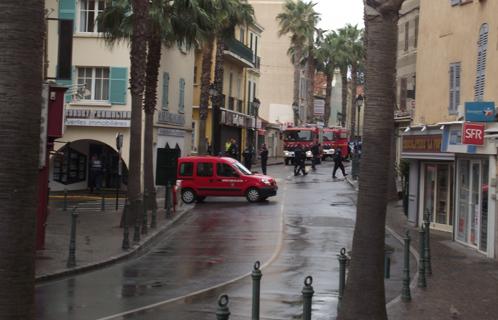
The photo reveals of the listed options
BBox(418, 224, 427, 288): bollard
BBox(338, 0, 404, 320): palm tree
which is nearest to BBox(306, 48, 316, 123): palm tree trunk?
BBox(418, 224, 427, 288): bollard

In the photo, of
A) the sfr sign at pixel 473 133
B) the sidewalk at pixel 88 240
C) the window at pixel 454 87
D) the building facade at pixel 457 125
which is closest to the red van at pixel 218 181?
the sidewalk at pixel 88 240

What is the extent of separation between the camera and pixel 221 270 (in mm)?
14023

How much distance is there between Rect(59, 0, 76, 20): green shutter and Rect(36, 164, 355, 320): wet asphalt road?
504 inches

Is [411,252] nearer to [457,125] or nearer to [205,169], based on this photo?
[457,125]

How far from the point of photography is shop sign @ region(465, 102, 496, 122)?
52.4 ft

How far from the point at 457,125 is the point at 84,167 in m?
22.3

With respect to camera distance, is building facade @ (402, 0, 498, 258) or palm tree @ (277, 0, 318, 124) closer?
building facade @ (402, 0, 498, 258)

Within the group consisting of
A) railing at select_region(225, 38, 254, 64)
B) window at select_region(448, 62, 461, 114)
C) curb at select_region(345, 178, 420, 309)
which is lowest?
→ curb at select_region(345, 178, 420, 309)

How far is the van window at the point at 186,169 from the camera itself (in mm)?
28312

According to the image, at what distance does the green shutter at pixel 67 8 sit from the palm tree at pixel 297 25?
41656mm

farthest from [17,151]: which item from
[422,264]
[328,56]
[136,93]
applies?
[328,56]

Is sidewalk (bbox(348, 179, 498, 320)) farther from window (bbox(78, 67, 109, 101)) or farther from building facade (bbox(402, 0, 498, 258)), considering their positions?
window (bbox(78, 67, 109, 101))

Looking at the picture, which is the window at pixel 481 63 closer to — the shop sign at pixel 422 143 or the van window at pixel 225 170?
the shop sign at pixel 422 143

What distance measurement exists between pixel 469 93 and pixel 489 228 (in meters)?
3.97
